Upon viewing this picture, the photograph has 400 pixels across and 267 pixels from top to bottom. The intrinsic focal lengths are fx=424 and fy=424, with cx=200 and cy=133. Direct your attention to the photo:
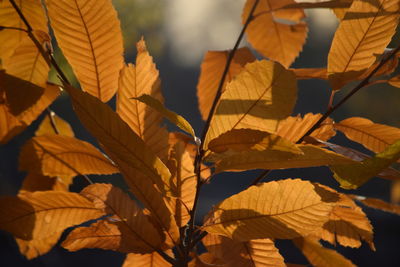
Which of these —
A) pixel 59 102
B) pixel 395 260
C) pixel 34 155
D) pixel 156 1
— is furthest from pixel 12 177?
pixel 34 155

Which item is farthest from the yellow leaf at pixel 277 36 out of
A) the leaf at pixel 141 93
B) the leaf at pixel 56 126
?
the leaf at pixel 56 126

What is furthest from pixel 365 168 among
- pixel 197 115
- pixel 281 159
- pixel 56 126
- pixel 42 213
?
pixel 197 115

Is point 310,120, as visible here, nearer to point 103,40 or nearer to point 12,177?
point 103,40

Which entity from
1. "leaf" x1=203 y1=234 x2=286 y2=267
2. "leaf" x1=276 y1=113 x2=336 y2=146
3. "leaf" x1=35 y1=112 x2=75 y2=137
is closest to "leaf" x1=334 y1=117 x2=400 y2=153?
"leaf" x1=276 y1=113 x2=336 y2=146

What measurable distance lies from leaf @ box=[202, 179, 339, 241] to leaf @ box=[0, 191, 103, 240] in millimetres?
151

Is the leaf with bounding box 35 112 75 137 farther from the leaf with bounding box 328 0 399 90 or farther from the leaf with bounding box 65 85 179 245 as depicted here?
the leaf with bounding box 328 0 399 90

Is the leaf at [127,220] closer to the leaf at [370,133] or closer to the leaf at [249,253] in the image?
the leaf at [249,253]

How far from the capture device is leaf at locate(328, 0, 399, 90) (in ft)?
1.18

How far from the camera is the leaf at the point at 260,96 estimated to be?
32cm

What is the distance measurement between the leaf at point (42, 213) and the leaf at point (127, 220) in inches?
0.8

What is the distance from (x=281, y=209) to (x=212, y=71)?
218 millimetres

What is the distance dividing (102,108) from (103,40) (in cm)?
12

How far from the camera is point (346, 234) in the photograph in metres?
0.48

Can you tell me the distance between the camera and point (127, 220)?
386mm
